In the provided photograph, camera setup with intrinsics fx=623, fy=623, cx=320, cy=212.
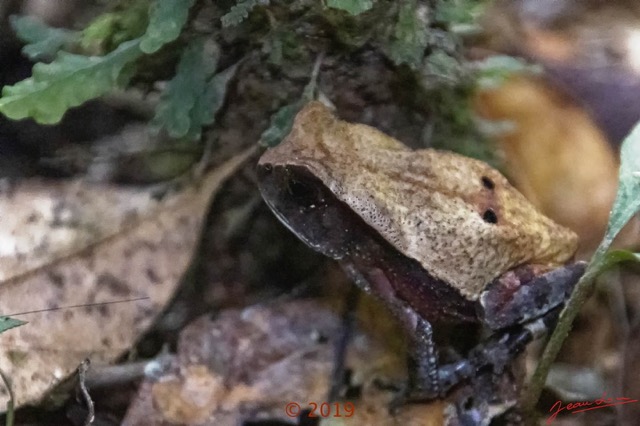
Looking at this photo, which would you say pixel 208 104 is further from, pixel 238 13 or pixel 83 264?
pixel 83 264

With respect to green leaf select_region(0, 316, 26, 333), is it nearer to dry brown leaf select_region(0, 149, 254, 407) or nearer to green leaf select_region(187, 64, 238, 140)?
dry brown leaf select_region(0, 149, 254, 407)

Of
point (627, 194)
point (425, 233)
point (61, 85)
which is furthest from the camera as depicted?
point (425, 233)

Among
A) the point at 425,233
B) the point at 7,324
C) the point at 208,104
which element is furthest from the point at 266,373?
the point at 208,104

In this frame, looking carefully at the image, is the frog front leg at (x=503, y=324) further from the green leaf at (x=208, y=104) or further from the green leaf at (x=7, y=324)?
the green leaf at (x=7, y=324)

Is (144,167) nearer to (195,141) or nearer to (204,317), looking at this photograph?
(195,141)

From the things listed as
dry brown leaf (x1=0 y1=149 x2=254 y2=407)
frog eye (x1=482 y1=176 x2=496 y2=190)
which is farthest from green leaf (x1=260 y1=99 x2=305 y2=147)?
frog eye (x1=482 y1=176 x2=496 y2=190)
